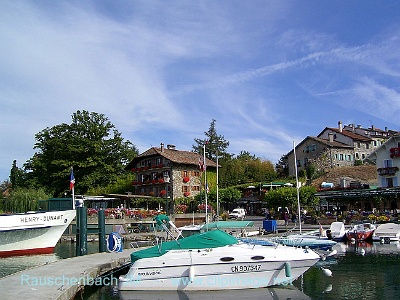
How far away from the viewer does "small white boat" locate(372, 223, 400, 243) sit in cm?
3425

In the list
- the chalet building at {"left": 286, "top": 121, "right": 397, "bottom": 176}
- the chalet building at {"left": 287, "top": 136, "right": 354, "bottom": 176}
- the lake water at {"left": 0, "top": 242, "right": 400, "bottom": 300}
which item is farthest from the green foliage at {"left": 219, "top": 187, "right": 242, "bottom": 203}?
the lake water at {"left": 0, "top": 242, "right": 400, "bottom": 300}

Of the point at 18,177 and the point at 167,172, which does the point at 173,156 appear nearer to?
the point at 167,172

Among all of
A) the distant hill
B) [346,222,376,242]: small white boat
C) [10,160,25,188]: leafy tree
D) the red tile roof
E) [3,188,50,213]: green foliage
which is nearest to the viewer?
[346,222,376,242]: small white boat

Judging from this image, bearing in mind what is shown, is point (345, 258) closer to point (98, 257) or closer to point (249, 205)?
point (98, 257)

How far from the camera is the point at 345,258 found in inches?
1019

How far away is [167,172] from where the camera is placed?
65.6 m

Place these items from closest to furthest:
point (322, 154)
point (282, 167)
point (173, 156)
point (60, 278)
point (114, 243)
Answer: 1. point (60, 278)
2. point (114, 243)
3. point (173, 156)
4. point (322, 154)
5. point (282, 167)

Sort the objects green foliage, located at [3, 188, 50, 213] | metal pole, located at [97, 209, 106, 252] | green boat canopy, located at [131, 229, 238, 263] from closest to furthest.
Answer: green boat canopy, located at [131, 229, 238, 263]
metal pole, located at [97, 209, 106, 252]
green foliage, located at [3, 188, 50, 213]

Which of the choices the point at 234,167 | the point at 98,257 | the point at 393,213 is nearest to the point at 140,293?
the point at 98,257

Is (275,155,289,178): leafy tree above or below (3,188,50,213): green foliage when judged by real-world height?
above

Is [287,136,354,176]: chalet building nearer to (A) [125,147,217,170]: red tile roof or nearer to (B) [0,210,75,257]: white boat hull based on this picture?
(A) [125,147,217,170]: red tile roof

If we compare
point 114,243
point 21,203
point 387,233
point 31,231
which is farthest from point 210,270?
point 21,203

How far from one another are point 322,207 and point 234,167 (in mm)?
29934

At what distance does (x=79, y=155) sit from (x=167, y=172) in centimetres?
1427
